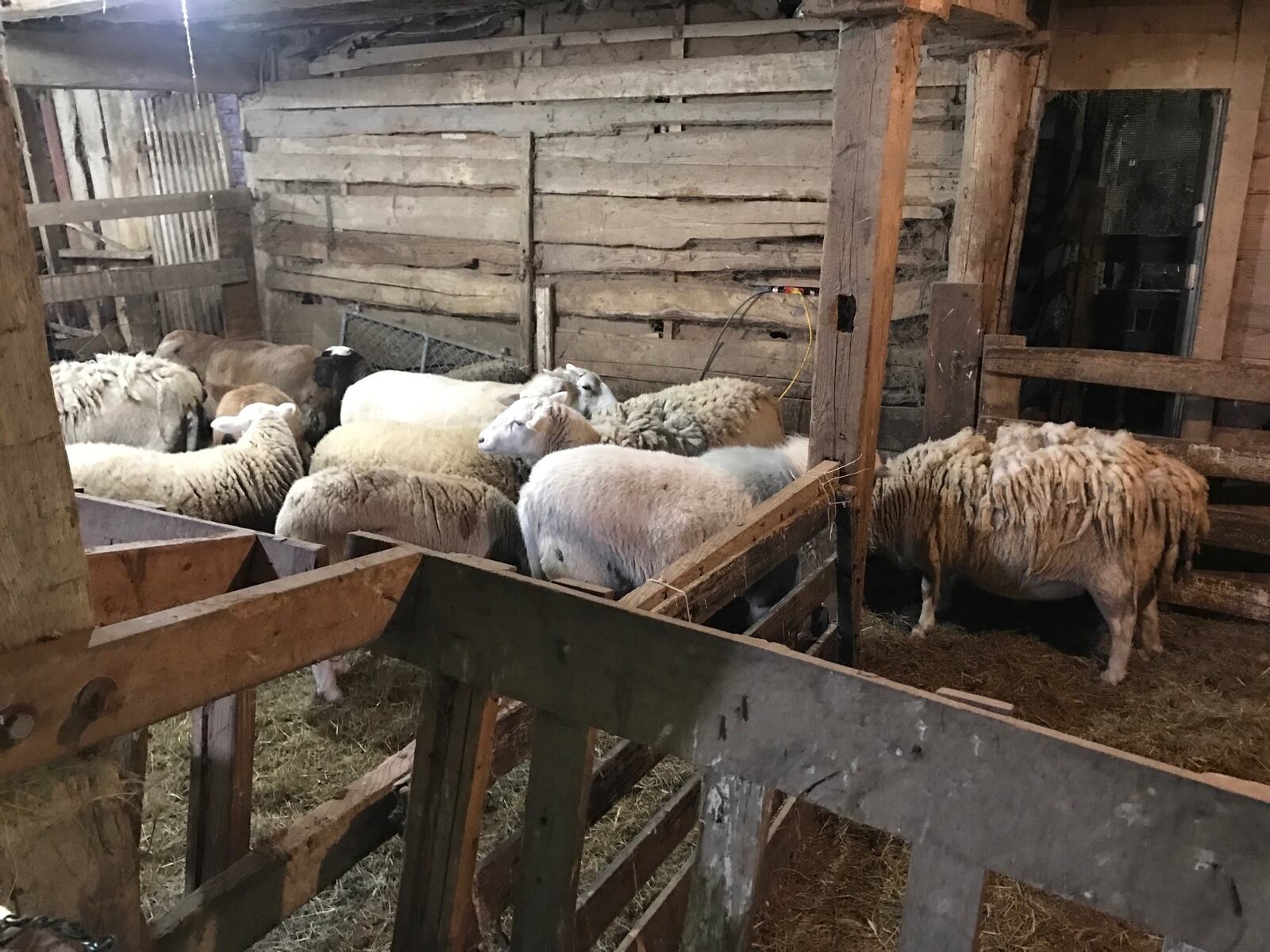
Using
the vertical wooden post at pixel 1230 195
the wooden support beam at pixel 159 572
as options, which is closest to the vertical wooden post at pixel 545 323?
the vertical wooden post at pixel 1230 195

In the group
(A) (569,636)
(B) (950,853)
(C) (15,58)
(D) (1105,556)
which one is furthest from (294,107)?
(B) (950,853)

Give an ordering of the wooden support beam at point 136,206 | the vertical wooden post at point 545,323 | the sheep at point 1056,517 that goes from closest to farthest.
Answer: the sheep at point 1056,517, the vertical wooden post at point 545,323, the wooden support beam at point 136,206

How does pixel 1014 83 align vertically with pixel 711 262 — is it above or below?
above

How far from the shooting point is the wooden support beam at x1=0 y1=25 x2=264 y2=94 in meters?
7.89

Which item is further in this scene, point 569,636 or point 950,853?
point 569,636

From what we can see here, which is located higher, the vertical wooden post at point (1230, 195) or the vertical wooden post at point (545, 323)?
the vertical wooden post at point (1230, 195)

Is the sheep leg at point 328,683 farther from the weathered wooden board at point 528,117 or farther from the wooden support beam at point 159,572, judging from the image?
the weathered wooden board at point 528,117

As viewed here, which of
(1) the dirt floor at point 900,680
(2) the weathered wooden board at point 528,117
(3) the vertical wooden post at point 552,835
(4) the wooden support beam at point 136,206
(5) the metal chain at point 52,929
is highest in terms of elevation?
(2) the weathered wooden board at point 528,117

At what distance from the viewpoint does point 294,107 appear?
9.34 metres

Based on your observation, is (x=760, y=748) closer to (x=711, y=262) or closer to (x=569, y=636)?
(x=569, y=636)

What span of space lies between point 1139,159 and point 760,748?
9.01m

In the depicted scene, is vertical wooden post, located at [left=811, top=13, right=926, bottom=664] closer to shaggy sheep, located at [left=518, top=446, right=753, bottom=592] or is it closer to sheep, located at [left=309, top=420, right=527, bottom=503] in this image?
shaggy sheep, located at [left=518, top=446, right=753, bottom=592]

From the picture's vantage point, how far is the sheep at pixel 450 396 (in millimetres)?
6578

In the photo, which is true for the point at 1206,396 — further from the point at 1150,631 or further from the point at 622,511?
the point at 622,511
